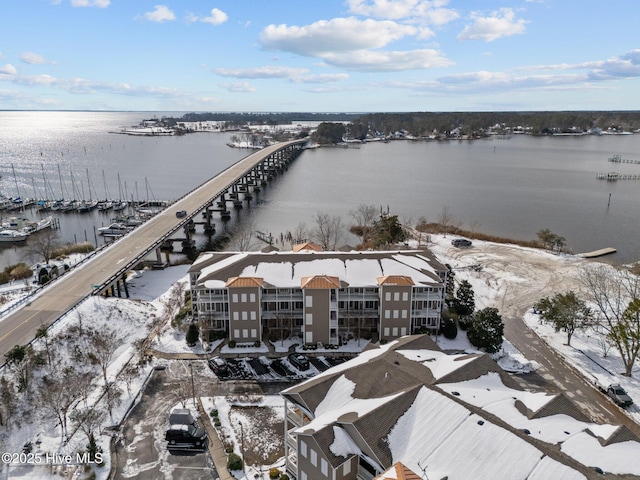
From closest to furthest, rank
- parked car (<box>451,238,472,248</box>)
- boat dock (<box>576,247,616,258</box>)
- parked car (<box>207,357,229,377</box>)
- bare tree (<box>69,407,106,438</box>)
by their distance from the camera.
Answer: bare tree (<box>69,407,106,438</box>) → parked car (<box>207,357,229,377</box>) → boat dock (<box>576,247,616,258</box>) → parked car (<box>451,238,472,248</box>)

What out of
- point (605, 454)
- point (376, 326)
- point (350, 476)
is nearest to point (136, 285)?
point (376, 326)

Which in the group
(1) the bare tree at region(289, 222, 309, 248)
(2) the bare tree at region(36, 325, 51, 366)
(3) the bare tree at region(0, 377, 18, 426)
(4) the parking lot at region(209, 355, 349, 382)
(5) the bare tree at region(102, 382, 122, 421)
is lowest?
(4) the parking lot at region(209, 355, 349, 382)

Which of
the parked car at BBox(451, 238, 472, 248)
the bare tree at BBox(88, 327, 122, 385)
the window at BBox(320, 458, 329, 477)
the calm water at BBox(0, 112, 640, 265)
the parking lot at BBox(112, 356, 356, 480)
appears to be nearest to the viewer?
the window at BBox(320, 458, 329, 477)

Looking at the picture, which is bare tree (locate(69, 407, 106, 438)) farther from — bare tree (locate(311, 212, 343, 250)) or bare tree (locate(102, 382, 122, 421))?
bare tree (locate(311, 212, 343, 250))

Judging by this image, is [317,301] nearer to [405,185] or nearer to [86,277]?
[86,277]

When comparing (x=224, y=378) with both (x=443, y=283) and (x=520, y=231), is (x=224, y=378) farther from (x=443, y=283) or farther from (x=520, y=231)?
(x=520, y=231)

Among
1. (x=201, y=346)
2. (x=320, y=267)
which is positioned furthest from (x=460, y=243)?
(x=201, y=346)

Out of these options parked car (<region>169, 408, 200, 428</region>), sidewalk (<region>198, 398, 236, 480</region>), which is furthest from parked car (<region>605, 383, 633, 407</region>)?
parked car (<region>169, 408, 200, 428</region>)
